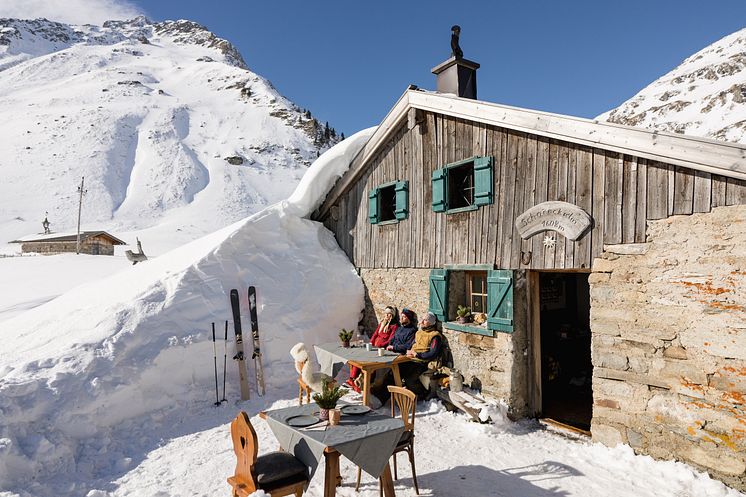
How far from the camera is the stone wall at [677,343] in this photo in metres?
4.28

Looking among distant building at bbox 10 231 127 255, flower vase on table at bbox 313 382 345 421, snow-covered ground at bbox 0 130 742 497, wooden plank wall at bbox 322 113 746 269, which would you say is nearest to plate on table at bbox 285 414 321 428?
flower vase on table at bbox 313 382 345 421

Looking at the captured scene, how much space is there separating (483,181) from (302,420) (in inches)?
179

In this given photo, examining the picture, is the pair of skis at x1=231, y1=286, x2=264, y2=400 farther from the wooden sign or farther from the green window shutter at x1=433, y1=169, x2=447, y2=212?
the wooden sign

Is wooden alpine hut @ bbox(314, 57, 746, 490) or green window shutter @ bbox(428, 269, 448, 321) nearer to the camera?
wooden alpine hut @ bbox(314, 57, 746, 490)

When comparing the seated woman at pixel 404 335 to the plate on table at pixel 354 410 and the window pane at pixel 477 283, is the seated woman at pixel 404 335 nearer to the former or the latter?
the window pane at pixel 477 283

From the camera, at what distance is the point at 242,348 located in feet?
25.0

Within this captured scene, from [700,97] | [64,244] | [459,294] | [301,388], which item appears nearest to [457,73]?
[459,294]

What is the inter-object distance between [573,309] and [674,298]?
18.8ft

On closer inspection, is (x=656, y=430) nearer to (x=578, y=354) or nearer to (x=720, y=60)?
(x=578, y=354)

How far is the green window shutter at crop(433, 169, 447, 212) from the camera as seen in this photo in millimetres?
7492

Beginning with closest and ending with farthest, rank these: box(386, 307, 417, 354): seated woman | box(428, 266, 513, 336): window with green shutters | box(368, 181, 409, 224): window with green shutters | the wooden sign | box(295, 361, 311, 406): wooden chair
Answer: the wooden sign → box(295, 361, 311, 406): wooden chair → box(428, 266, 513, 336): window with green shutters → box(386, 307, 417, 354): seated woman → box(368, 181, 409, 224): window with green shutters

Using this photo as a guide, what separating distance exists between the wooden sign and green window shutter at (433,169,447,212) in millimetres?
1566

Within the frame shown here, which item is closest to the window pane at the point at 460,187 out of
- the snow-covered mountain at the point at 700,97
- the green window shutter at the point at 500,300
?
the green window shutter at the point at 500,300

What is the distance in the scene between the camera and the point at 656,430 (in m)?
A: 4.82
